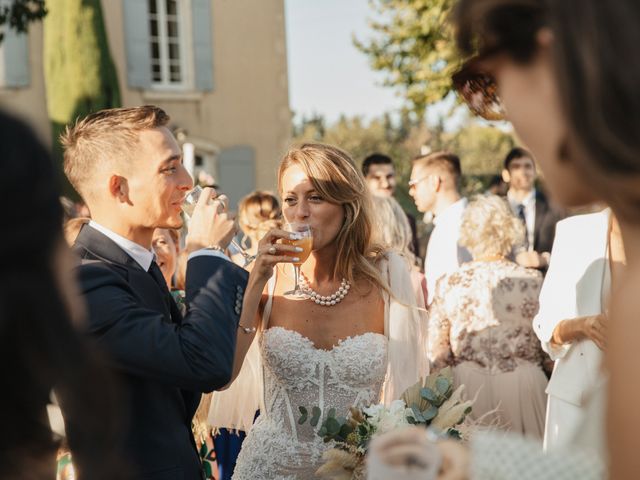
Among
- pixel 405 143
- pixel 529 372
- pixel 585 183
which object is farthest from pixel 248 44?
pixel 585 183

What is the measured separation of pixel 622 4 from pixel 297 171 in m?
2.68

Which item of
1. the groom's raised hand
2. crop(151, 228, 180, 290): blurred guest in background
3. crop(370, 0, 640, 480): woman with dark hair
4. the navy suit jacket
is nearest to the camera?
crop(370, 0, 640, 480): woman with dark hair

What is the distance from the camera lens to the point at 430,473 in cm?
132

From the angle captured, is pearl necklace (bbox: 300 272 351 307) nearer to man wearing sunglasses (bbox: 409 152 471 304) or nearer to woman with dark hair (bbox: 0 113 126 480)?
woman with dark hair (bbox: 0 113 126 480)

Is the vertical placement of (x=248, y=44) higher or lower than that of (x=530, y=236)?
higher

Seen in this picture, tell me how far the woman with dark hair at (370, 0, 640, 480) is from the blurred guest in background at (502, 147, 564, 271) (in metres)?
7.43

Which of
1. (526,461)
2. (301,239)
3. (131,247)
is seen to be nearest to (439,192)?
(301,239)

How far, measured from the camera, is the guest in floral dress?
577 centimetres

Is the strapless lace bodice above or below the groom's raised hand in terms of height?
below

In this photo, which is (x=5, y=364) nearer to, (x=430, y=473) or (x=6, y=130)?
(x=6, y=130)

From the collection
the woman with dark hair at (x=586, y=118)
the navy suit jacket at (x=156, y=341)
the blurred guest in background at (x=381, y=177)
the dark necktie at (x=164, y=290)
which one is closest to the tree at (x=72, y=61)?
the blurred guest in background at (x=381, y=177)

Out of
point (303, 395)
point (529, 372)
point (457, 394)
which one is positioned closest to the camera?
point (457, 394)

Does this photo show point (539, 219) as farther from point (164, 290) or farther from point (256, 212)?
point (164, 290)

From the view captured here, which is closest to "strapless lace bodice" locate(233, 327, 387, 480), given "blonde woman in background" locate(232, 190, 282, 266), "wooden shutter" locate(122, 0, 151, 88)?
"blonde woman in background" locate(232, 190, 282, 266)
